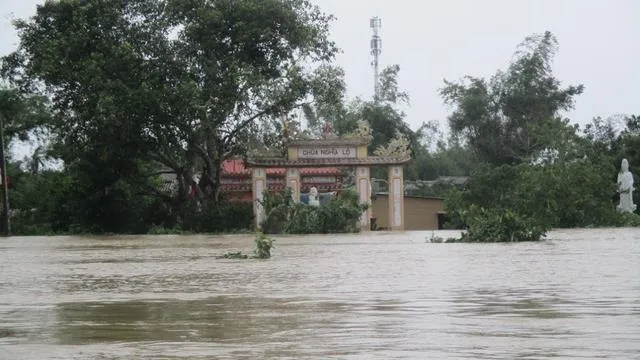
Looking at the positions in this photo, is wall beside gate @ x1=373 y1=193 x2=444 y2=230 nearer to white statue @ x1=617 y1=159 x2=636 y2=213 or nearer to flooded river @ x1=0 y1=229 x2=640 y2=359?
white statue @ x1=617 y1=159 x2=636 y2=213

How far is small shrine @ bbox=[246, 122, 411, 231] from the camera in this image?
118 ft

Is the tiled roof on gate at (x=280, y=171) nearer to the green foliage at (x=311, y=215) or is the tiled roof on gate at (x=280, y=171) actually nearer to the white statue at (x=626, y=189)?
the green foliage at (x=311, y=215)

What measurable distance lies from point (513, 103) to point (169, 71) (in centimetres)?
2697

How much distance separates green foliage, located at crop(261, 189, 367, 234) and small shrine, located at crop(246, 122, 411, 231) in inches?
135

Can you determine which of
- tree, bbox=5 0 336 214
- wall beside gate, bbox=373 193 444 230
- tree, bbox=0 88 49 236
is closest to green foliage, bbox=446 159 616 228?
tree, bbox=5 0 336 214

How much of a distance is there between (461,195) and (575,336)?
30456mm

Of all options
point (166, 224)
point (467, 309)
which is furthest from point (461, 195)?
point (467, 309)

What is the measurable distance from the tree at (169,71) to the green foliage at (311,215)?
412cm

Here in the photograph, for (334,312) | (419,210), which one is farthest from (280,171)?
(334,312)

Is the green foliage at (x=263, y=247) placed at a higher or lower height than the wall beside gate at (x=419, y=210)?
lower

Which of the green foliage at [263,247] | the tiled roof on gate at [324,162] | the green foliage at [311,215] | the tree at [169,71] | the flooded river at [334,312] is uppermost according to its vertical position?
the tree at [169,71]

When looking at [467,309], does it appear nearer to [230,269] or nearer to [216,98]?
[230,269]

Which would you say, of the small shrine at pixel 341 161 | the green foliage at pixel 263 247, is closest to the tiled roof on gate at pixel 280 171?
the small shrine at pixel 341 161

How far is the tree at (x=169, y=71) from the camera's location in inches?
1305
